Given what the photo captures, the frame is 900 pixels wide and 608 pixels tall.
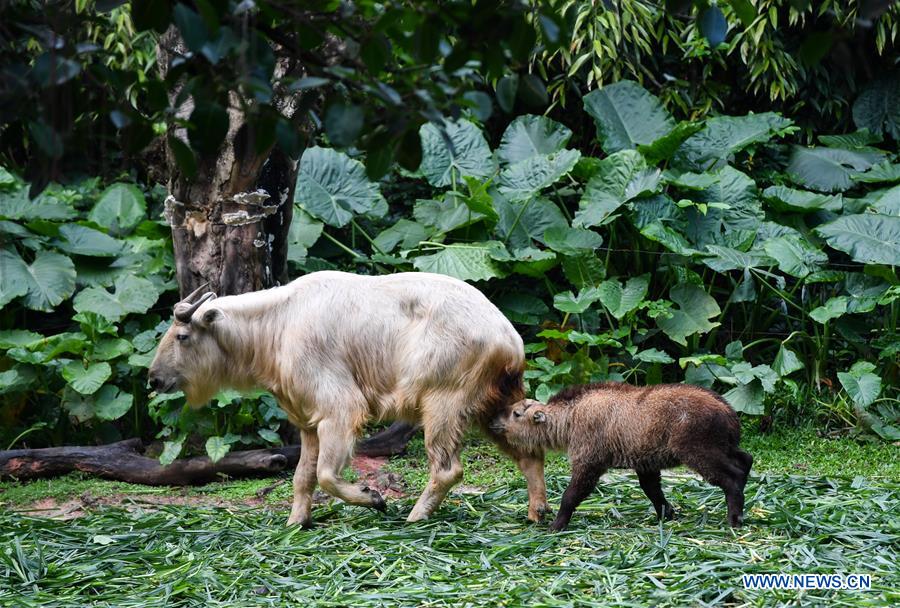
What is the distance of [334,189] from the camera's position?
9.51 m

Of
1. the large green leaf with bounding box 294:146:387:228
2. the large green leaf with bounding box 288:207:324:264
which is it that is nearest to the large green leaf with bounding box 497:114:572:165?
the large green leaf with bounding box 294:146:387:228

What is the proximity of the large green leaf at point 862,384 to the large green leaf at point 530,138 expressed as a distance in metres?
3.40

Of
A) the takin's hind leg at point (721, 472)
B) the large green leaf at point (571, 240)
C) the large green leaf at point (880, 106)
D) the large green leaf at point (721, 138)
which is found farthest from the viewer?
the large green leaf at point (880, 106)

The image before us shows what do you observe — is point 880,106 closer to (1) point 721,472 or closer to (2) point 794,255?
(2) point 794,255

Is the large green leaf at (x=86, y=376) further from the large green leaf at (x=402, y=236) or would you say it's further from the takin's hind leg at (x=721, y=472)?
the takin's hind leg at (x=721, y=472)

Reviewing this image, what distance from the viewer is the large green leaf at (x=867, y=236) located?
27.6 feet

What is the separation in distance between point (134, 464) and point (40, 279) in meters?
1.98

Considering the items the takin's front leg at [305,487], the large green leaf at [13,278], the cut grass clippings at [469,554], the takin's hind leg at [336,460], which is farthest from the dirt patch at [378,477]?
the large green leaf at [13,278]

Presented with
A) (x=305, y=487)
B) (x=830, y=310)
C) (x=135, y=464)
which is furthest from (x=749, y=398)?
(x=135, y=464)

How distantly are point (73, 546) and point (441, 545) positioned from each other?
196cm

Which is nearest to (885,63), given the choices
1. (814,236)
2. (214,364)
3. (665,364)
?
(814,236)

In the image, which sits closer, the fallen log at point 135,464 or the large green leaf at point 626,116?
the fallen log at point 135,464

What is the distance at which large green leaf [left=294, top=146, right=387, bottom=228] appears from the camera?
9328mm

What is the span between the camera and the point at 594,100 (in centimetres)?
966
